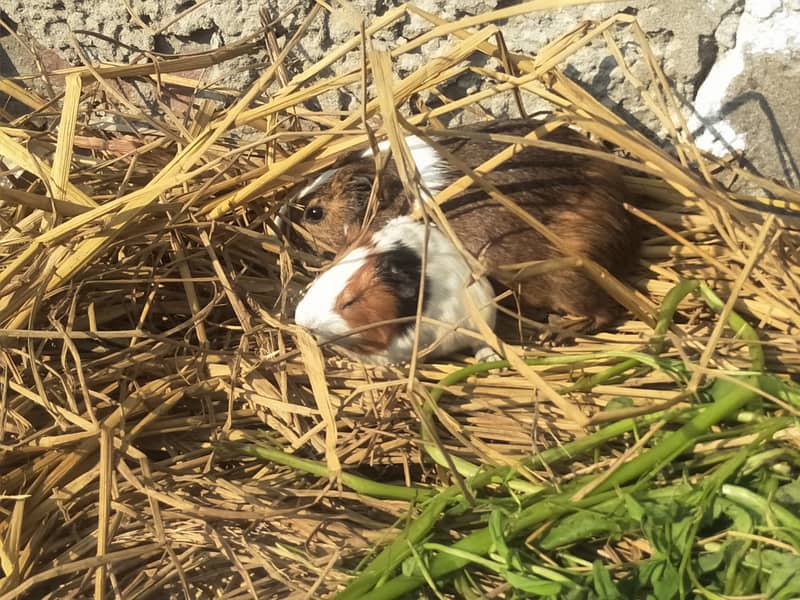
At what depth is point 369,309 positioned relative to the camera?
2.15 m

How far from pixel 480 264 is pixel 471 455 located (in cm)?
50

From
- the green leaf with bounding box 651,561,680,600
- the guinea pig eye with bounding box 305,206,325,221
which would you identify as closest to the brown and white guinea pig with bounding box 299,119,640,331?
the guinea pig eye with bounding box 305,206,325,221

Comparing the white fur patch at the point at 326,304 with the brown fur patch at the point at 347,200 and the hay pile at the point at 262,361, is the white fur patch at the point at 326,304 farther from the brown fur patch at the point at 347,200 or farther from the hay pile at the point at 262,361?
the brown fur patch at the point at 347,200

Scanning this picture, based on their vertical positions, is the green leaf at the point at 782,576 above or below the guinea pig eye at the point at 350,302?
below

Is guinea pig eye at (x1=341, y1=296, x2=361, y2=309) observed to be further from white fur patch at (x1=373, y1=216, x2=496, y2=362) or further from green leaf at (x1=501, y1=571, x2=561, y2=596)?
green leaf at (x1=501, y1=571, x2=561, y2=596)

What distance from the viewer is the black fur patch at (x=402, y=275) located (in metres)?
2.15

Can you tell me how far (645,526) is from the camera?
60.8 inches

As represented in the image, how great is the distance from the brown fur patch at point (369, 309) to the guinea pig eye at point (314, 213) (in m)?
0.42

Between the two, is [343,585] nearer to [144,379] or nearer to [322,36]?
[144,379]

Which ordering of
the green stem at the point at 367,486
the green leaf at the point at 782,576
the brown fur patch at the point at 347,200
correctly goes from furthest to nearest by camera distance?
the brown fur patch at the point at 347,200 < the green stem at the point at 367,486 < the green leaf at the point at 782,576

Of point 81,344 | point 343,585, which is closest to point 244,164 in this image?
point 81,344

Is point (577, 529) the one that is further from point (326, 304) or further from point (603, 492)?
point (326, 304)

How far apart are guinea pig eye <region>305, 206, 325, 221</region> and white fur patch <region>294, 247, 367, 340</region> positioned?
334mm

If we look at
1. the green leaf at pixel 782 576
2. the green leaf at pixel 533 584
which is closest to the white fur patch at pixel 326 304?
the green leaf at pixel 533 584
